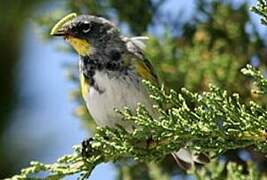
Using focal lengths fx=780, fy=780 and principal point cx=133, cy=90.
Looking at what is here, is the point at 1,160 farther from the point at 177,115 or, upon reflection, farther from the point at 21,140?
the point at 177,115

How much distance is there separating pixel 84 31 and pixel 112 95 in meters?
0.35

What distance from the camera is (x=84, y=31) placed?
3.03 meters

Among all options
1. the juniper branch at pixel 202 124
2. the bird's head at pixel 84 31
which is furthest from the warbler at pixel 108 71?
the juniper branch at pixel 202 124

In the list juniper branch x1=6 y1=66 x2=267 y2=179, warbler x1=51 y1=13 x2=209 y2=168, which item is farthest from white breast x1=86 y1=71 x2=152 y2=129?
juniper branch x1=6 y1=66 x2=267 y2=179

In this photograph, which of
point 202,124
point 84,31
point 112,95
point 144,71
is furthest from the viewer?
point 84,31

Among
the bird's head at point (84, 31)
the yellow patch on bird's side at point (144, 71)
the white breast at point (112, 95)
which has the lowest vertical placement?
the white breast at point (112, 95)

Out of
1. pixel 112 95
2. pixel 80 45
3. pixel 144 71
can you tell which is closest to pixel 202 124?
pixel 112 95

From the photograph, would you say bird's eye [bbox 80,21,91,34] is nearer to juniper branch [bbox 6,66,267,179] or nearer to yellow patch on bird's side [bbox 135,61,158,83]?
yellow patch on bird's side [bbox 135,61,158,83]

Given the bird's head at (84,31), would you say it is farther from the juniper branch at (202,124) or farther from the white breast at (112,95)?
the juniper branch at (202,124)

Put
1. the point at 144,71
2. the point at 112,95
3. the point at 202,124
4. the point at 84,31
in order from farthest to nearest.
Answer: the point at 84,31, the point at 144,71, the point at 112,95, the point at 202,124

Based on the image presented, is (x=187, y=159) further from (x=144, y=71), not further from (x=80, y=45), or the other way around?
(x=80, y=45)

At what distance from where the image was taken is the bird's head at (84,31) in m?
2.92

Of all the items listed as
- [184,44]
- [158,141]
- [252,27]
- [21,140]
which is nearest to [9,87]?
[21,140]

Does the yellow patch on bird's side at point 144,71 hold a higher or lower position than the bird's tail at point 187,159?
higher
